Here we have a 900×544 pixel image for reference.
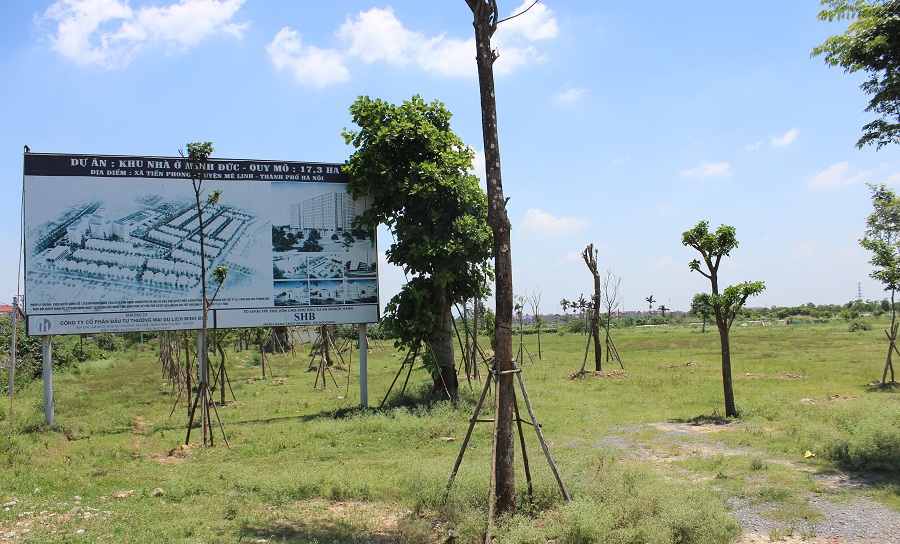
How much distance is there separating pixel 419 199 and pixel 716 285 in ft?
22.7

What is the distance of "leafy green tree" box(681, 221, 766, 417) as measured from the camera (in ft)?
40.7

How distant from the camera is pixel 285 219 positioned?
48.5 feet

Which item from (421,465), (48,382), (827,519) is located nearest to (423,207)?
(421,465)

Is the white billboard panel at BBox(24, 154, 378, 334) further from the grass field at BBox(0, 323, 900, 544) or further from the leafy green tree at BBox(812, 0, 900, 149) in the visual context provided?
the leafy green tree at BBox(812, 0, 900, 149)

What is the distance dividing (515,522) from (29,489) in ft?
21.2

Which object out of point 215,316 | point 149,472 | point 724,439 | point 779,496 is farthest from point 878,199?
point 149,472

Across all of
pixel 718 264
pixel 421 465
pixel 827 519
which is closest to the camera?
pixel 827 519

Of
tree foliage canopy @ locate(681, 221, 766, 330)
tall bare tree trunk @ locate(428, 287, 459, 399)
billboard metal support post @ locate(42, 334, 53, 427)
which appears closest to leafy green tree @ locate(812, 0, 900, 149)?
tree foliage canopy @ locate(681, 221, 766, 330)

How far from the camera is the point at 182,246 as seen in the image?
14.0 metres

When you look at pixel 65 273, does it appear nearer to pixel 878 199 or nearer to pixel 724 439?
pixel 724 439

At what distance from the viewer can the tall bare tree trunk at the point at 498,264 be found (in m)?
6.90

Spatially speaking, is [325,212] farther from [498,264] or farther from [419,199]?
[498,264]

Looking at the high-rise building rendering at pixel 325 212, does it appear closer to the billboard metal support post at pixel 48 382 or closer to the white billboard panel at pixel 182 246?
the white billboard panel at pixel 182 246

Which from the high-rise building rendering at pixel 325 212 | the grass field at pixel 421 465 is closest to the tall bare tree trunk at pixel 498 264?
the grass field at pixel 421 465
